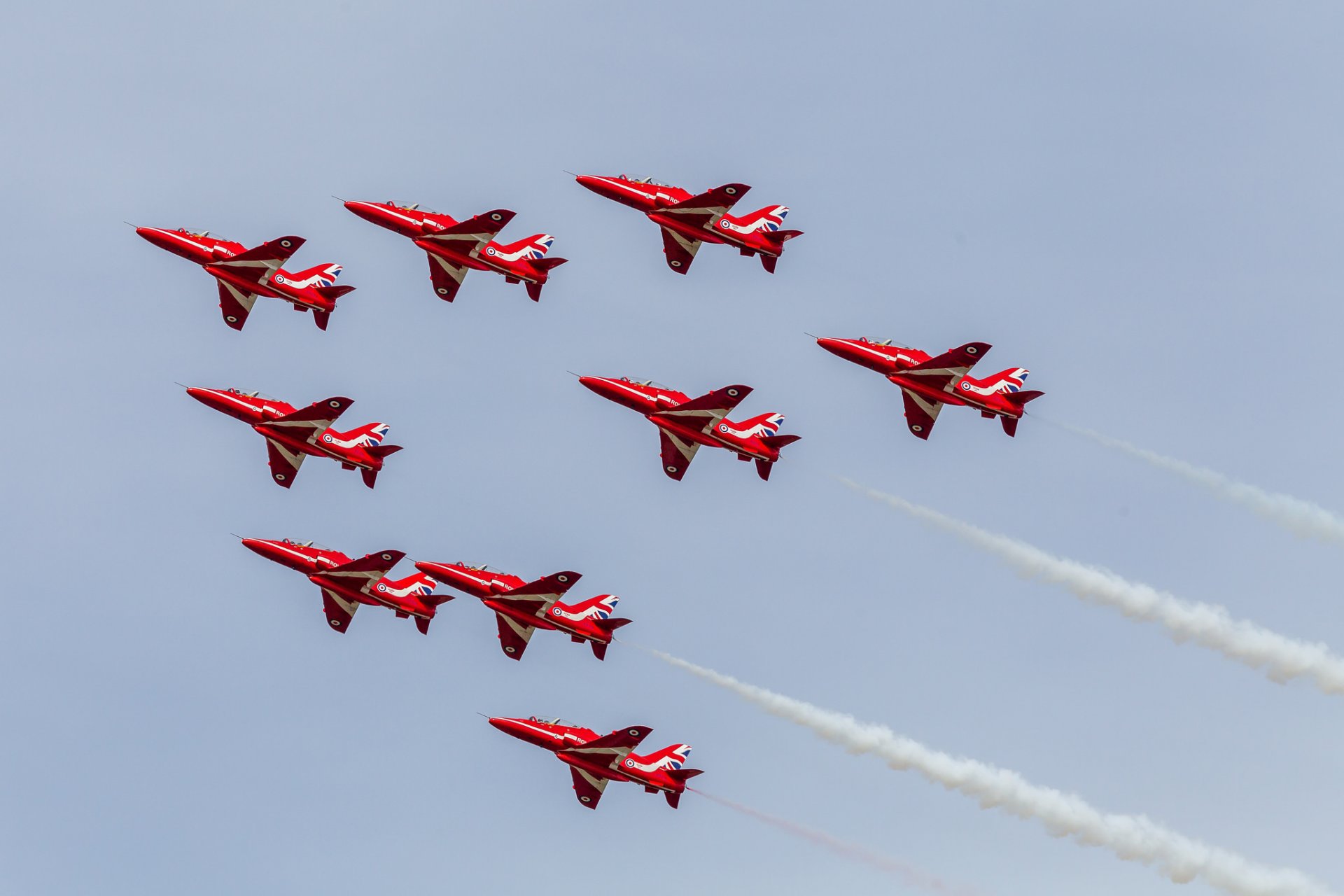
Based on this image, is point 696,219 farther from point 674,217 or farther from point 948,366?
point 948,366

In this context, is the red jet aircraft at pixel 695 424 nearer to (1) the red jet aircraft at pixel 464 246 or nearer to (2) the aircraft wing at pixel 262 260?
(1) the red jet aircraft at pixel 464 246

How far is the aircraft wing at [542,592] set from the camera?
4710 inches

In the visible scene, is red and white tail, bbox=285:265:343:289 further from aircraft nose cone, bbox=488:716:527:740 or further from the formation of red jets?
aircraft nose cone, bbox=488:716:527:740

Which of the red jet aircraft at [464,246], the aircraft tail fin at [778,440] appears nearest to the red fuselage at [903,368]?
the aircraft tail fin at [778,440]

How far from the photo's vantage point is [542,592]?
120 metres

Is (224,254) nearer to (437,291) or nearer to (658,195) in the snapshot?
(437,291)

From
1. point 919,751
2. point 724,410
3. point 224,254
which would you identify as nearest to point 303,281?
point 224,254

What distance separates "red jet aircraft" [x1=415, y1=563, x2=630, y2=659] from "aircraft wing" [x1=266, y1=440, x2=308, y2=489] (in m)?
9.81

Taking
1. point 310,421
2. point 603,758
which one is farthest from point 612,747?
point 310,421

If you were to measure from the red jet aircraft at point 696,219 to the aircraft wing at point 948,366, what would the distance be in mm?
10780

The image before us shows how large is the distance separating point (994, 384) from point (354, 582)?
4066 cm

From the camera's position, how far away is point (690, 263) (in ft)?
402

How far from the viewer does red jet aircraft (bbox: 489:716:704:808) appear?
381ft

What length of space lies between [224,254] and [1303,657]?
68377 millimetres
